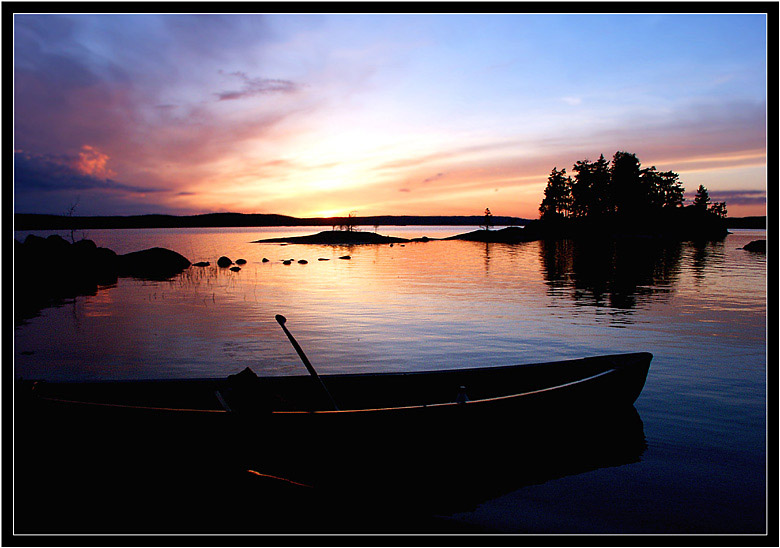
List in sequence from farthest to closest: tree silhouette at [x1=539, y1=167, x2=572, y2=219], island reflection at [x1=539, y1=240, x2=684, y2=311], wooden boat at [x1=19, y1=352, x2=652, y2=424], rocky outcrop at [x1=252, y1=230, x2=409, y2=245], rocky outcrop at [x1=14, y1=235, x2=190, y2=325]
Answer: tree silhouette at [x1=539, y1=167, x2=572, y2=219] → rocky outcrop at [x1=252, y1=230, x2=409, y2=245] → rocky outcrop at [x1=14, y1=235, x2=190, y2=325] → island reflection at [x1=539, y1=240, x2=684, y2=311] → wooden boat at [x1=19, y1=352, x2=652, y2=424]

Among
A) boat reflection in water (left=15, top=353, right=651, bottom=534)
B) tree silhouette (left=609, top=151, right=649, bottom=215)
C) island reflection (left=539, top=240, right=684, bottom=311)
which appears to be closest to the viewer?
boat reflection in water (left=15, top=353, right=651, bottom=534)

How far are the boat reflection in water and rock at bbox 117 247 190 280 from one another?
33.4m

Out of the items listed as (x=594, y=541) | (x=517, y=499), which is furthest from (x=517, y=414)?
(x=594, y=541)

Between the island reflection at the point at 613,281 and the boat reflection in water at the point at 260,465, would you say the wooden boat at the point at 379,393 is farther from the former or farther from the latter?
the island reflection at the point at 613,281

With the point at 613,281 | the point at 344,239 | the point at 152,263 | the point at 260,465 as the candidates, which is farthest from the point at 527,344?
the point at 344,239

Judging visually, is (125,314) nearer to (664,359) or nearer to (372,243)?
(664,359)

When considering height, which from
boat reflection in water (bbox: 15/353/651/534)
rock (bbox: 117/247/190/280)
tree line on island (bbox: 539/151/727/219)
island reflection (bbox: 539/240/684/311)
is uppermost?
tree line on island (bbox: 539/151/727/219)

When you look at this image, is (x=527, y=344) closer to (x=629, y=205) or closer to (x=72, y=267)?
(x=72, y=267)

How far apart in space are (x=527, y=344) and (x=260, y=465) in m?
10.4

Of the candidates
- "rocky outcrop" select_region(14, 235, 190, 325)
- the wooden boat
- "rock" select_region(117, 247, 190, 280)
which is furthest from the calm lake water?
"rock" select_region(117, 247, 190, 280)

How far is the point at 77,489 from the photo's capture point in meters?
7.05

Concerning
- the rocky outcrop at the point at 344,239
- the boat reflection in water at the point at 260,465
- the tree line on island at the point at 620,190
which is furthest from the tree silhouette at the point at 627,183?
the boat reflection in water at the point at 260,465

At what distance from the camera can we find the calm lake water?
22.8 feet

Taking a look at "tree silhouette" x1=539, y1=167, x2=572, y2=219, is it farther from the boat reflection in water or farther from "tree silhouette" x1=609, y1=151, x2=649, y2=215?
the boat reflection in water
